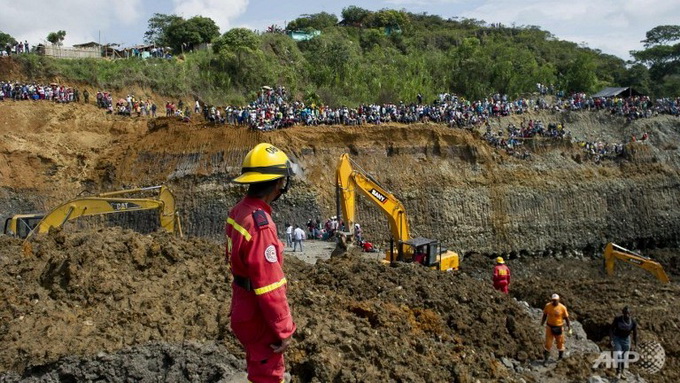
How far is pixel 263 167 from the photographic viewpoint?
4.23m

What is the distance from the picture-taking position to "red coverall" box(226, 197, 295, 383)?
3.92m

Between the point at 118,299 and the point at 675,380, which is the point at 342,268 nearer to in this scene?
the point at 118,299

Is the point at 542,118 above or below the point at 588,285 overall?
above

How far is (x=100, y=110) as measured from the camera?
1097 inches

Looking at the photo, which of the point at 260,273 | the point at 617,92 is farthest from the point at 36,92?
the point at 617,92

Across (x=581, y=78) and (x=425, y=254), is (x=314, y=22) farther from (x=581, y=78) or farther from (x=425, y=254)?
(x=425, y=254)

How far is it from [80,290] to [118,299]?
65cm

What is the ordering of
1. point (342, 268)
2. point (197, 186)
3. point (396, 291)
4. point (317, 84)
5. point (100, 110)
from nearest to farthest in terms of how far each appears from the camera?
1. point (396, 291)
2. point (342, 268)
3. point (197, 186)
4. point (100, 110)
5. point (317, 84)

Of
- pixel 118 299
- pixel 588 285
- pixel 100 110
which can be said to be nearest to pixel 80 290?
pixel 118 299

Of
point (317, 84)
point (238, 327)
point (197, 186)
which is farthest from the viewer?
point (317, 84)

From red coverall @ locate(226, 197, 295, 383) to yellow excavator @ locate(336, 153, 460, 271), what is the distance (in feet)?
45.1

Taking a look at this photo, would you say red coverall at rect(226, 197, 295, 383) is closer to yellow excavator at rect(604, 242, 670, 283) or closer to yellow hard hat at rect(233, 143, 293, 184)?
yellow hard hat at rect(233, 143, 293, 184)

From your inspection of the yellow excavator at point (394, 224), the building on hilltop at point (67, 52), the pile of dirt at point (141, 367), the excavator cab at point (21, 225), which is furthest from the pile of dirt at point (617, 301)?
the building on hilltop at point (67, 52)

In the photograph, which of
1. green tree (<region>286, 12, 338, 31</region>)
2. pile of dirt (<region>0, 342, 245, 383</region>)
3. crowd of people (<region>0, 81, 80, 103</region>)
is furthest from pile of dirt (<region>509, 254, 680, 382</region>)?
green tree (<region>286, 12, 338, 31</region>)
